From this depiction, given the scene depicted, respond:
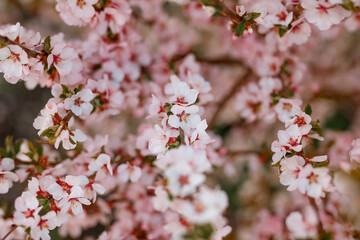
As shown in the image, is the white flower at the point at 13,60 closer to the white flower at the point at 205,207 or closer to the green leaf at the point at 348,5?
the white flower at the point at 205,207

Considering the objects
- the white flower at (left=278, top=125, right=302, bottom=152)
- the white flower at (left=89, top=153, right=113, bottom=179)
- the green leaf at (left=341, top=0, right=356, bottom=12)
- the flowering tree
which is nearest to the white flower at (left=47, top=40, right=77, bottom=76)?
the flowering tree

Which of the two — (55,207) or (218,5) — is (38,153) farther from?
(218,5)

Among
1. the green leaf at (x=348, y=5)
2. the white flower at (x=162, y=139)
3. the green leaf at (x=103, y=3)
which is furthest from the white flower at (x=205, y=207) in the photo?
the green leaf at (x=103, y=3)

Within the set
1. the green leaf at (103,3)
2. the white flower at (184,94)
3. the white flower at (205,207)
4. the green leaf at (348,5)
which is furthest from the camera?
the green leaf at (103,3)

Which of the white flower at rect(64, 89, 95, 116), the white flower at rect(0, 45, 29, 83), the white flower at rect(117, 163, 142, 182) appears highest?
the white flower at rect(0, 45, 29, 83)

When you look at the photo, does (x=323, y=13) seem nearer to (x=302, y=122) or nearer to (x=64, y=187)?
(x=302, y=122)

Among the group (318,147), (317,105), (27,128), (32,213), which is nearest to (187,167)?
(32,213)

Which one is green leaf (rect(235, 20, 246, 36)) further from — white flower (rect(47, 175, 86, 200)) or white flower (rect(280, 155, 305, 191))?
white flower (rect(47, 175, 86, 200))
